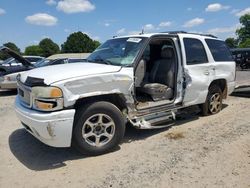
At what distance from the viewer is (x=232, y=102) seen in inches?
354

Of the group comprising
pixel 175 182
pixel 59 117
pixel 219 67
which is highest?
pixel 219 67

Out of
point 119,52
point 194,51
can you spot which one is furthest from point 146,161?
point 194,51

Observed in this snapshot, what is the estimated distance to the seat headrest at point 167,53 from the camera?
6.50 metres

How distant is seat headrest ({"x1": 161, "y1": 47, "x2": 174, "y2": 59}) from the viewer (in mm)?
6496

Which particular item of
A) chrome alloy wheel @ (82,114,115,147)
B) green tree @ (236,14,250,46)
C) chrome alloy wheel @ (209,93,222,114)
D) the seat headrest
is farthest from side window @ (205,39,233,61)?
green tree @ (236,14,250,46)

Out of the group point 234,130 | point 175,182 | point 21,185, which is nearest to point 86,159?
point 21,185

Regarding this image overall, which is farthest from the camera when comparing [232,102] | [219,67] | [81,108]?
[232,102]

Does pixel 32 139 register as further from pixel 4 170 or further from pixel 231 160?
pixel 231 160

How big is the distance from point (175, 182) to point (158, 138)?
5.87ft

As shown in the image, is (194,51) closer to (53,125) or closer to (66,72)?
(66,72)

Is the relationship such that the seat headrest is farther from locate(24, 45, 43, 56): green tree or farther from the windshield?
locate(24, 45, 43, 56): green tree

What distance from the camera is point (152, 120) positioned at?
5785 millimetres

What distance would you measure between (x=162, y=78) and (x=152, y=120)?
112 centimetres

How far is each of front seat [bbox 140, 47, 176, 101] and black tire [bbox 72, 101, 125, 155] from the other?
1.26 metres
